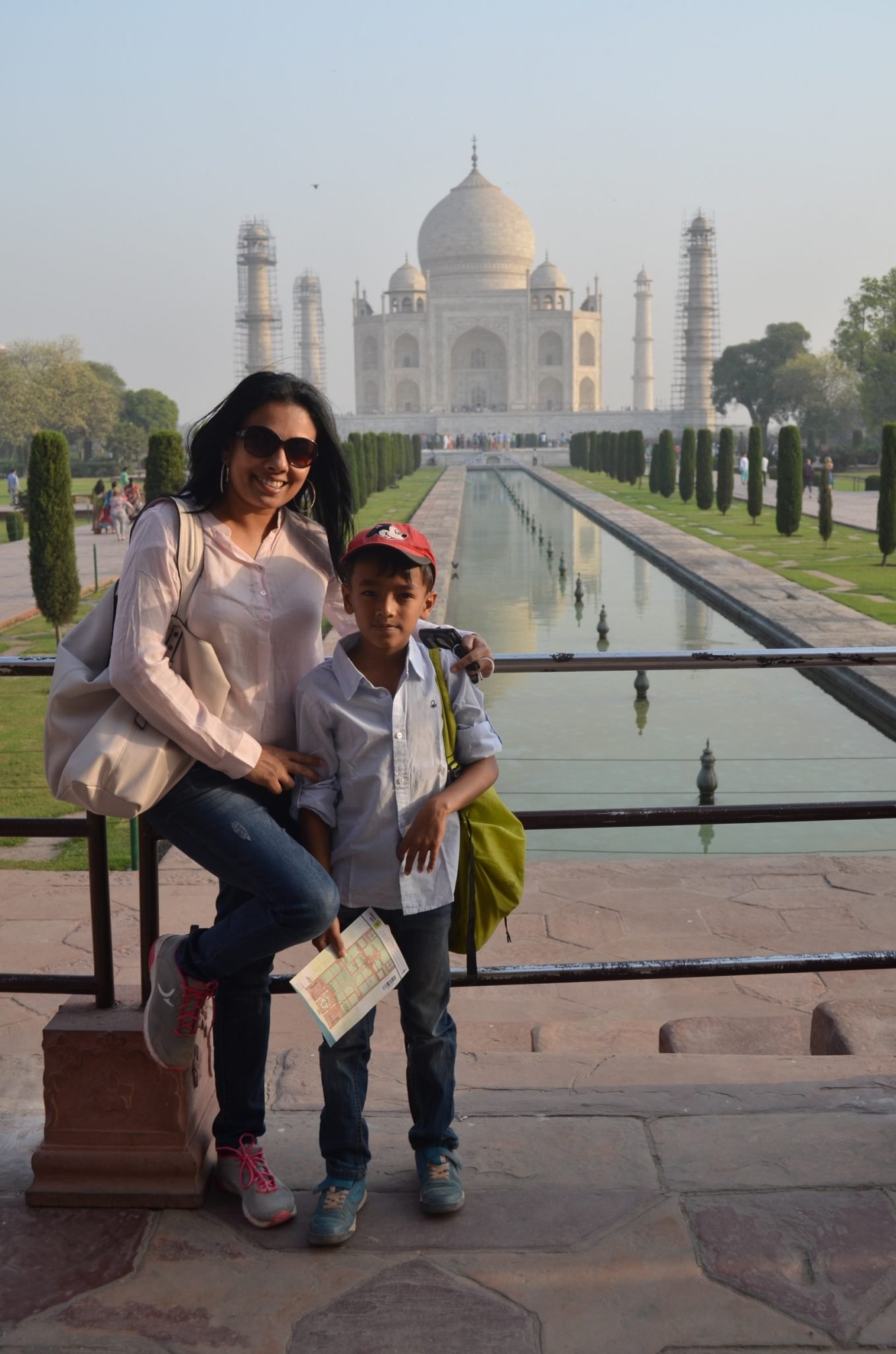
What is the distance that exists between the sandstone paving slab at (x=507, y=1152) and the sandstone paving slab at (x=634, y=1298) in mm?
106

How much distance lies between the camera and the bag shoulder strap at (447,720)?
1.44m

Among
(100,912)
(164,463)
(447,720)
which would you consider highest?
(164,463)

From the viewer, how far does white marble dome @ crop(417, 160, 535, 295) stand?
49.3 m

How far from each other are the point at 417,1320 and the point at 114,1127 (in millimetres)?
402

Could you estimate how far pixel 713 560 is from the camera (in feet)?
37.9

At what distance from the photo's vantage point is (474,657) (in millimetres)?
1465

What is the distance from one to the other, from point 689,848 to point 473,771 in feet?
9.69

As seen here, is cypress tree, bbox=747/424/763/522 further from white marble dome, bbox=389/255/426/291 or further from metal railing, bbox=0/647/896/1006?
white marble dome, bbox=389/255/426/291

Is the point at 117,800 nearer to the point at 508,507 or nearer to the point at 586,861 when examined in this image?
the point at 586,861

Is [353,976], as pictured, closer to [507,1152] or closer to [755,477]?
[507,1152]

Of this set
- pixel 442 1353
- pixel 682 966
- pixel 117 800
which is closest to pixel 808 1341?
pixel 442 1353

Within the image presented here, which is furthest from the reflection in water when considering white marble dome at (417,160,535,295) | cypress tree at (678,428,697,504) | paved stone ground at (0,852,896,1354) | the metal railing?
white marble dome at (417,160,535,295)

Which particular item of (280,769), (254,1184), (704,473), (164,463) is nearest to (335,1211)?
(254,1184)

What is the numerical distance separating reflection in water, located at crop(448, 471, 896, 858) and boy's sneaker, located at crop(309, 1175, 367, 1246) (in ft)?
5.28
